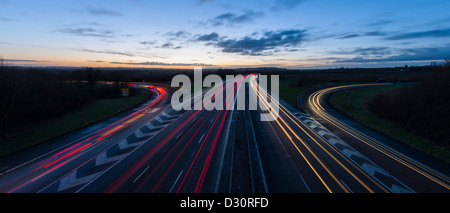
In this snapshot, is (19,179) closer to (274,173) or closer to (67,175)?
(67,175)

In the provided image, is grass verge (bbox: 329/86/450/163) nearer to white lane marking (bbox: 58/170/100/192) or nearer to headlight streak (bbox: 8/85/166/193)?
white lane marking (bbox: 58/170/100/192)

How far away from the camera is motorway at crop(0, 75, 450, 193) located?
56.6ft

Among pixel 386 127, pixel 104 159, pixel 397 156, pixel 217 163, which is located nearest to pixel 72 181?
pixel 104 159

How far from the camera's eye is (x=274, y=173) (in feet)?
63.6

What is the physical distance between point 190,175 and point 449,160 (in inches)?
1033

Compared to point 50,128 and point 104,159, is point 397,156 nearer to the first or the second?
point 104,159

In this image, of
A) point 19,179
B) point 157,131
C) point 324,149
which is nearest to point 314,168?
point 324,149
